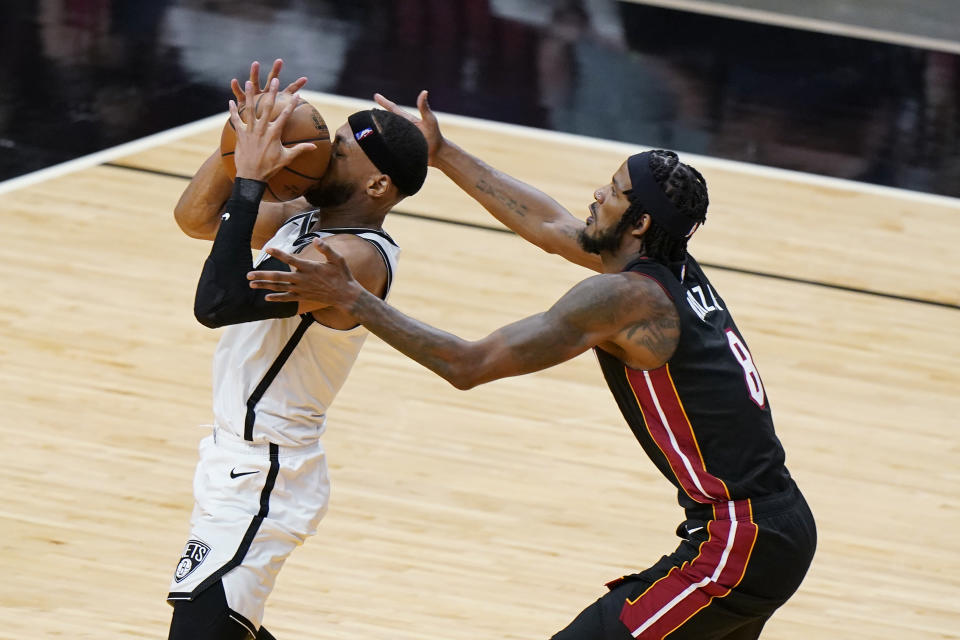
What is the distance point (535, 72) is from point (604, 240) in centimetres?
790

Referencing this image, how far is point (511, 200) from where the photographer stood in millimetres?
4238

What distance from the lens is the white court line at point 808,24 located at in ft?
44.2

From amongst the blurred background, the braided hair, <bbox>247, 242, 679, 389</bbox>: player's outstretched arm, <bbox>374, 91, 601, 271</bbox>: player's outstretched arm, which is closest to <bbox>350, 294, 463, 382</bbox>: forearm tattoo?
<bbox>247, 242, 679, 389</bbox>: player's outstretched arm

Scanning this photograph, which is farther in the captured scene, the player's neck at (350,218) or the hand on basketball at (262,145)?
the player's neck at (350,218)

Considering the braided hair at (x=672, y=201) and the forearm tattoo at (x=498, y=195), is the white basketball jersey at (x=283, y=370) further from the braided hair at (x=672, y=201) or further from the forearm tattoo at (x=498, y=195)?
the forearm tattoo at (x=498, y=195)

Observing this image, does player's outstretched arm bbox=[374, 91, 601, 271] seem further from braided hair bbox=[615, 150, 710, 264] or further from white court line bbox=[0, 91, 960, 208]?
white court line bbox=[0, 91, 960, 208]

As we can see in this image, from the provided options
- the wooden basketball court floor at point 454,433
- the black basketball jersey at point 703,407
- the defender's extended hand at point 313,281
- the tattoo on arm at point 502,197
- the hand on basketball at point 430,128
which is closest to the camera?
the defender's extended hand at point 313,281

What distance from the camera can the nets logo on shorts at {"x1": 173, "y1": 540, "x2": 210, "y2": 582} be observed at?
327 cm

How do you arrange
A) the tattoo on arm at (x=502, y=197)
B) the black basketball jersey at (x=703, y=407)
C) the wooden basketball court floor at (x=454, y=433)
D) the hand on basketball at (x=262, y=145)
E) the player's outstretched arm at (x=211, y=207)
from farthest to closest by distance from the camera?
the wooden basketball court floor at (x=454, y=433) < the tattoo on arm at (x=502, y=197) < the player's outstretched arm at (x=211, y=207) < the black basketball jersey at (x=703, y=407) < the hand on basketball at (x=262, y=145)

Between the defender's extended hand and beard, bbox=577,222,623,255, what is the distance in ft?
2.21

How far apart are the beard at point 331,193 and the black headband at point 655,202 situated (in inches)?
27.9

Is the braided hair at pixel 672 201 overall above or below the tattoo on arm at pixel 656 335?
above

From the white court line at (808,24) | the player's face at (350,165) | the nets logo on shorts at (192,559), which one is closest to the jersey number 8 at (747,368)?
the player's face at (350,165)

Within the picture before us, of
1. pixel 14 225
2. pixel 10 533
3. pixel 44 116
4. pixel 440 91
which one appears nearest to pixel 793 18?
pixel 440 91
